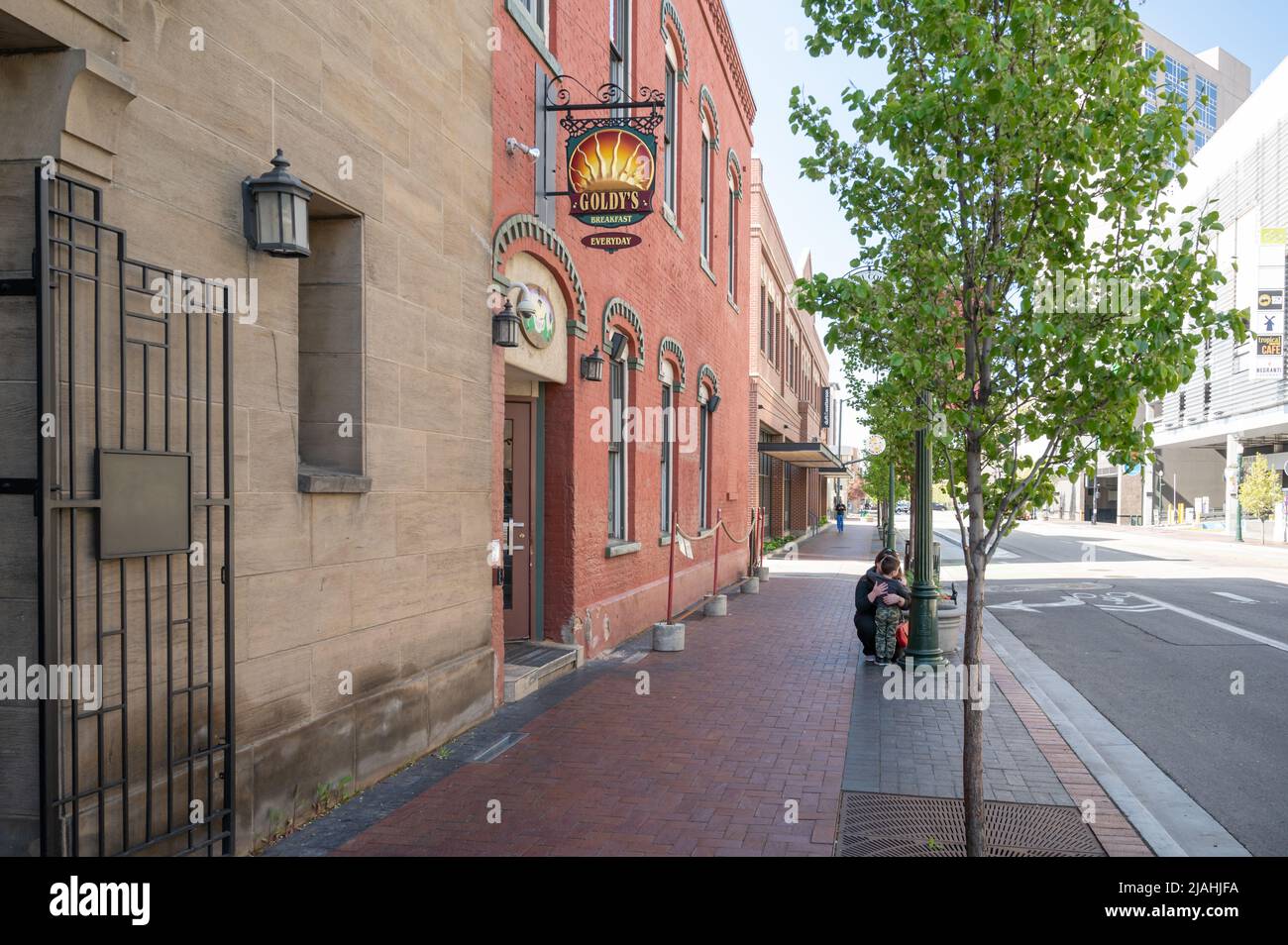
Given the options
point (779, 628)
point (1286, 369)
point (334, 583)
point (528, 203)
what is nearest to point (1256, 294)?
point (1286, 369)

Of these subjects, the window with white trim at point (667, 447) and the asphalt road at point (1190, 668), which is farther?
the window with white trim at point (667, 447)

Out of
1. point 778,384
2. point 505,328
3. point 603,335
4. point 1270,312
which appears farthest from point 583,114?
point 1270,312

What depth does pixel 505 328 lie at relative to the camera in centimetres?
788

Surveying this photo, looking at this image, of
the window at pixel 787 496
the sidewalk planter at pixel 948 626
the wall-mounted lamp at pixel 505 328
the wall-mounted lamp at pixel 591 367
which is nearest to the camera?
the wall-mounted lamp at pixel 505 328

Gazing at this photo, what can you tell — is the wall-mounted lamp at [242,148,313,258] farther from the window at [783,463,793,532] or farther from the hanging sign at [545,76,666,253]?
the window at [783,463,793,532]

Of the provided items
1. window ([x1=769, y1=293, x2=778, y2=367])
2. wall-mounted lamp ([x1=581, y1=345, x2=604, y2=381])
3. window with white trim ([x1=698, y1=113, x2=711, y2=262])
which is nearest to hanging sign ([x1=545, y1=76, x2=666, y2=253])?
wall-mounted lamp ([x1=581, y1=345, x2=604, y2=381])

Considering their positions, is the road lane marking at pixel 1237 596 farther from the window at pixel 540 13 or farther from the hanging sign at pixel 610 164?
the window at pixel 540 13

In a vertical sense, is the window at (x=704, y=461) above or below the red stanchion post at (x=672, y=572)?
above

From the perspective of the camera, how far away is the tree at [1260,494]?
156ft

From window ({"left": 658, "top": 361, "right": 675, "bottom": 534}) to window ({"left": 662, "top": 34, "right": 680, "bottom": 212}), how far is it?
265cm

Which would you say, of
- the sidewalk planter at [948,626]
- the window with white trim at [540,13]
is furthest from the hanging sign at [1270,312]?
the window with white trim at [540,13]

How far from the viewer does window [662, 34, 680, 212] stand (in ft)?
47.9

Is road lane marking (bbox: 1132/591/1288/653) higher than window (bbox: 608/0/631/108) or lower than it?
lower

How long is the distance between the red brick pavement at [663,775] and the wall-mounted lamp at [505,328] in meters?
3.06
